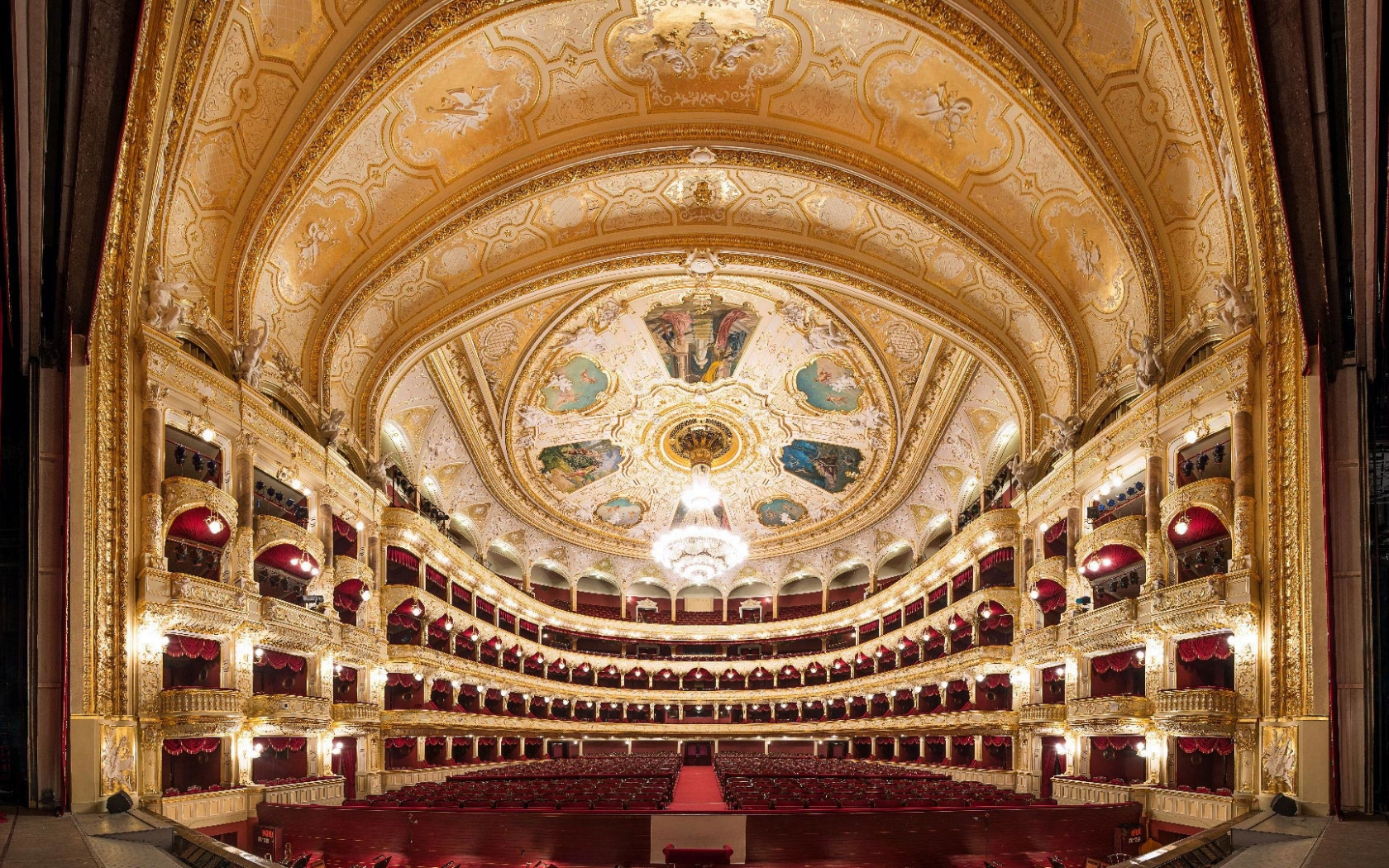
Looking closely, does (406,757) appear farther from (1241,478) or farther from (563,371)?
(1241,478)

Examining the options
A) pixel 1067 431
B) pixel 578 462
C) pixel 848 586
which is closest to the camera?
pixel 1067 431

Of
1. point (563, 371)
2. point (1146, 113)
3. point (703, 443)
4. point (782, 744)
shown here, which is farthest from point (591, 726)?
point (1146, 113)

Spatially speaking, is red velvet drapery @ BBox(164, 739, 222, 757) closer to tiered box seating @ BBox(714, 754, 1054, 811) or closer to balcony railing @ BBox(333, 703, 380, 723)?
balcony railing @ BBox(333, 703, 380, 723)

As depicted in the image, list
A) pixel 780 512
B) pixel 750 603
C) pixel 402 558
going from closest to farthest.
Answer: pixel 402 558 < pixel 780 512 < pixel 750 603

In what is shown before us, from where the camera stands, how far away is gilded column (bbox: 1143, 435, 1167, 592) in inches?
585

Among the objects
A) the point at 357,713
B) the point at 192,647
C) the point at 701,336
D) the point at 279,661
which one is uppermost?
the point at 701,336

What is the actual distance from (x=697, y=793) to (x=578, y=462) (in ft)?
51.3

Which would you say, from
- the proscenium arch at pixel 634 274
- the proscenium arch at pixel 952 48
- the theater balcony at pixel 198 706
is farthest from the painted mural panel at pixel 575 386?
the theater balcony at pixel 198 706

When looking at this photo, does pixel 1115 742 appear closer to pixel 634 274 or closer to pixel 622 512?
pixel 634 274

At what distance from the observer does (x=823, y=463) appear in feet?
111

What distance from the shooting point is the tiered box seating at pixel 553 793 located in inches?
527

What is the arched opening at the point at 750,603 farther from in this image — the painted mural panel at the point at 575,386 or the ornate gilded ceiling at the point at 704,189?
the ornate gilded ceiling at the point at 704,189

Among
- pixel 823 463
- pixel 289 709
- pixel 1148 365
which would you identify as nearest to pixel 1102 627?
pixel 1148 365

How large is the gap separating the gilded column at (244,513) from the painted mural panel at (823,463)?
67.0 feet
